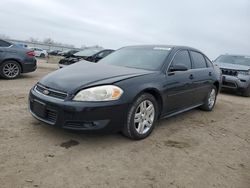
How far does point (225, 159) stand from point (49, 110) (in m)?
2.43

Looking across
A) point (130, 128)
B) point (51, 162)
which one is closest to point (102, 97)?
point (130, 128)

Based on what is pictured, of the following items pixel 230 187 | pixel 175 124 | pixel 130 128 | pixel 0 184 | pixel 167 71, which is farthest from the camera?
pixel 175 124

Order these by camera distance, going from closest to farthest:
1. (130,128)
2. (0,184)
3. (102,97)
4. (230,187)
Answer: (0,184), (230,187), (102,97), (130,128)

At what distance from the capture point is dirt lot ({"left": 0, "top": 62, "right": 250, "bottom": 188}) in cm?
274

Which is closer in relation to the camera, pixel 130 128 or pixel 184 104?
pixel 130 128

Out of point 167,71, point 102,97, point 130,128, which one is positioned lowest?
point 130,128

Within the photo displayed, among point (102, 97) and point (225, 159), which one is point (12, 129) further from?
point (225, 159)

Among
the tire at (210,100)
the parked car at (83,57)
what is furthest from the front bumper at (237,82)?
the parked car at (83,57)

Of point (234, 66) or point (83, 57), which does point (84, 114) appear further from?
point (83, 57)

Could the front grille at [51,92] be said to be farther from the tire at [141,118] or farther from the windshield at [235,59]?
the windshield at [235,59]

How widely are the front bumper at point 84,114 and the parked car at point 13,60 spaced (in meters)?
5.56

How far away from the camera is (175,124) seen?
16.0 ft

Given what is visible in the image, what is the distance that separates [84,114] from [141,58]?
1820 millimetres

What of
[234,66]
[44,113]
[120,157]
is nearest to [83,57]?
[234,66]
